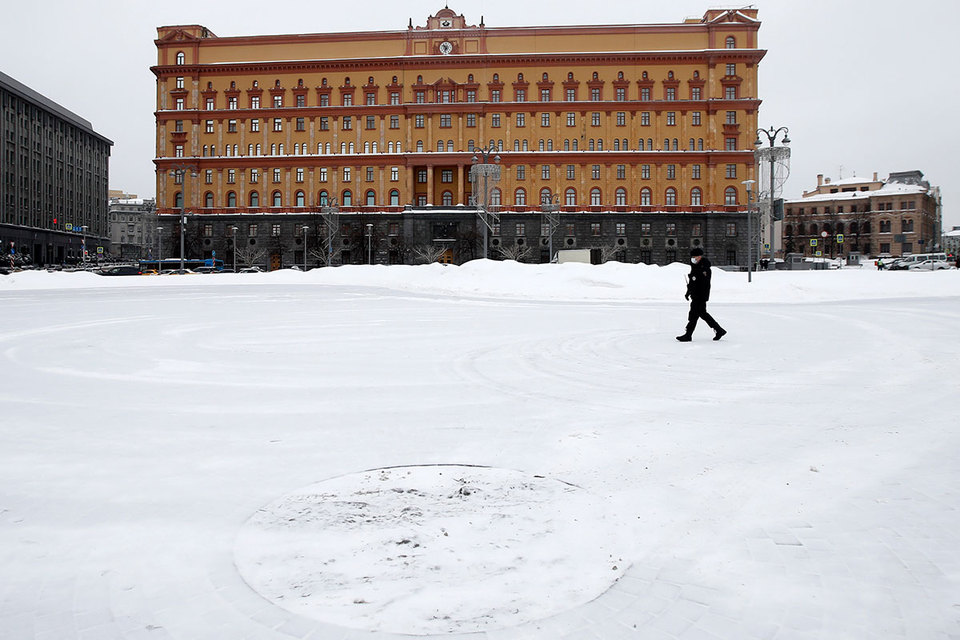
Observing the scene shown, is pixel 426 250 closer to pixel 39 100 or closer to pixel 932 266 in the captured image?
pixel 932 266

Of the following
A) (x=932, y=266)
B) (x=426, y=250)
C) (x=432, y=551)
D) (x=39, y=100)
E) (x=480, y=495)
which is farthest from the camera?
(x=39, y=100)

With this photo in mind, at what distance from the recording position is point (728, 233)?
264ft

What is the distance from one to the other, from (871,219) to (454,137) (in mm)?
76584

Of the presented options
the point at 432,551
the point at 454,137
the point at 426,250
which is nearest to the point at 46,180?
the point at 454,137

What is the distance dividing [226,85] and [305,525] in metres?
93.1

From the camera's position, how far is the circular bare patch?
292 centimetres

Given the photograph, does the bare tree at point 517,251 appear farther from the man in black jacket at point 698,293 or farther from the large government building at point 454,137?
the man in black jacket at point 698,293

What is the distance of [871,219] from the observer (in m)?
116

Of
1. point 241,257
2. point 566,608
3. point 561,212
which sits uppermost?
point 561,212

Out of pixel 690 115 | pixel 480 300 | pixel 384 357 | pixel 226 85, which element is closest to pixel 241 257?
pixel 226 85

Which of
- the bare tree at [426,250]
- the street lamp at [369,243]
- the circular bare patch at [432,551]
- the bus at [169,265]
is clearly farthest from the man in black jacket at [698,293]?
the street lamp at [369,243]

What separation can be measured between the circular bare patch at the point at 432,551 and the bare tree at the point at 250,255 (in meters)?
79.6

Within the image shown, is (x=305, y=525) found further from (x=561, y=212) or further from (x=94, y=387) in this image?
(x=561, y=212)

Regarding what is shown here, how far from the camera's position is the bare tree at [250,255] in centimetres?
8019
